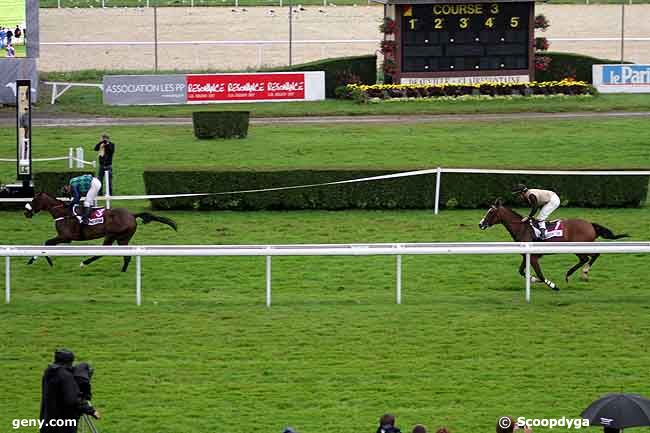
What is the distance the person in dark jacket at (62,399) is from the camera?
9.19m

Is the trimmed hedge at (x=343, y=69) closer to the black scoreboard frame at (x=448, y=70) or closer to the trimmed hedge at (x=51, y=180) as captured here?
the black scoreboard frame at (x=448, y=70)

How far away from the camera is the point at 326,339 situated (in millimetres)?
13133

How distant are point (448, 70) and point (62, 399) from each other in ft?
74.4

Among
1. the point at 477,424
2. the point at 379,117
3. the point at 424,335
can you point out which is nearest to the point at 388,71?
the point at 379,117

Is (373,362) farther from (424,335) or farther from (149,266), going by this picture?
(149,266)

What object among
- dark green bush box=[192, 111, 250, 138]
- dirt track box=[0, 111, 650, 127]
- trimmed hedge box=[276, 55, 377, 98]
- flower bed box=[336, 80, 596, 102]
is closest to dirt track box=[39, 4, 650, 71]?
trimmed hedge box=[276, 55, 377, 98]

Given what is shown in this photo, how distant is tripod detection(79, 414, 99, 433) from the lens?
379 inches

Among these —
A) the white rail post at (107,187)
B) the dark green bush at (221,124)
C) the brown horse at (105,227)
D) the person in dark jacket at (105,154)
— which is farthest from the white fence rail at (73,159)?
the brown horse at (105,227)

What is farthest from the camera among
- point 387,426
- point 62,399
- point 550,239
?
point 550,239

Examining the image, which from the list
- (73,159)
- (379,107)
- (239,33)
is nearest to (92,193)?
(73,159)

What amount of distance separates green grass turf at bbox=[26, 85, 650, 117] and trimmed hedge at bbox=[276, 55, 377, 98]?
0.67 m

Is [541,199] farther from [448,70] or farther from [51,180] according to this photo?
[448,70]

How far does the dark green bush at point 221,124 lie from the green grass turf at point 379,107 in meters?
3.71

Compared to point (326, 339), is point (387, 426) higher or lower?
higher
